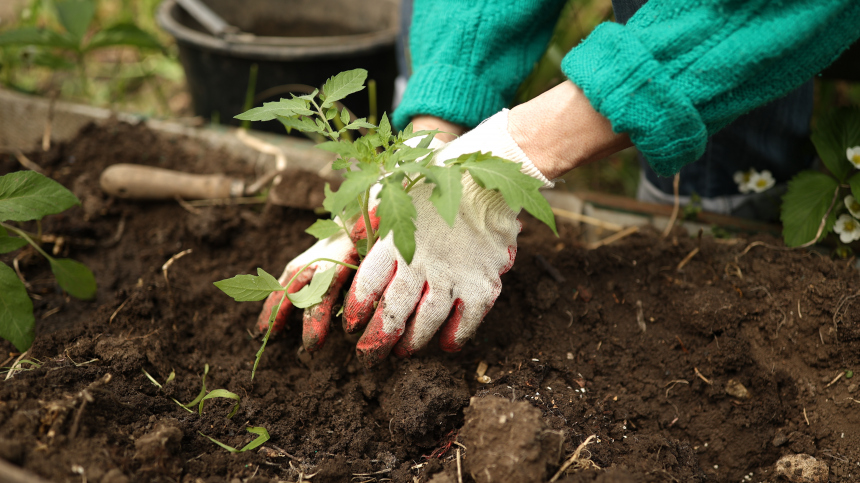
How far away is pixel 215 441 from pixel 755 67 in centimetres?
146

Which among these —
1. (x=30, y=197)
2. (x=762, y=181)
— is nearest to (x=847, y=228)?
(x=762, y=181)

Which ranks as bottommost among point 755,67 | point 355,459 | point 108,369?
point 355,459

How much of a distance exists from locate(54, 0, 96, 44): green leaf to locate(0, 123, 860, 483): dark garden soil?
121cm

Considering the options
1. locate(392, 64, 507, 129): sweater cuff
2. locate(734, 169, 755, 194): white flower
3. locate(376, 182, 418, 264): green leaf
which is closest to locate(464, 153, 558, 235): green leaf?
locate(376, 182, 418, 264): green leaf

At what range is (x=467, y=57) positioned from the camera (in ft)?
5.65

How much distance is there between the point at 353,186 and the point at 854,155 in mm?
1602

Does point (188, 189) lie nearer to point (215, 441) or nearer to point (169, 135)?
point (169, 135)

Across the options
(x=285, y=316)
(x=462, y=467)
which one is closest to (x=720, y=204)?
(x=462, y=467)

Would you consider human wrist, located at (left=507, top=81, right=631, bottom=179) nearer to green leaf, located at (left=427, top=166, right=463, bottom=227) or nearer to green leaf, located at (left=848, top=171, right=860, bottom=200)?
green leaf, located at (left=427, top=166, right=463, bottom=227)

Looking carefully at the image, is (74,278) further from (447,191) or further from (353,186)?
(447,191)

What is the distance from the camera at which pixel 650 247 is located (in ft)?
6.00

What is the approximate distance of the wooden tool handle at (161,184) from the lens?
6.71ft

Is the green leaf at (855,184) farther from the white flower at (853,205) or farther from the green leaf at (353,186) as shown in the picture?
the green leaf at (353,186)

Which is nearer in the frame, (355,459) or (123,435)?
(123,435)
